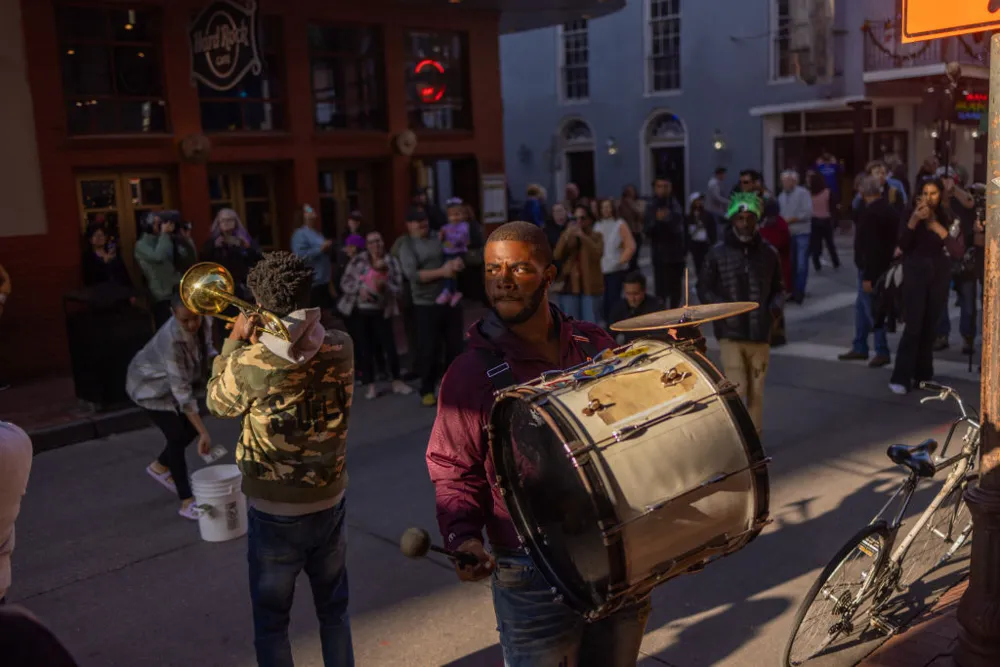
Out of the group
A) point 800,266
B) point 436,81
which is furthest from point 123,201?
point 800,266

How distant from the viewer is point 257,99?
13102 mm

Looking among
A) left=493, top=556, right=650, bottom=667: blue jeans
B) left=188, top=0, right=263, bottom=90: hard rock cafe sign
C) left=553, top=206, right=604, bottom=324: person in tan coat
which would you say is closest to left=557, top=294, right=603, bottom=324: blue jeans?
left=553, top=206, right=604, bottom=324: person in tan coat

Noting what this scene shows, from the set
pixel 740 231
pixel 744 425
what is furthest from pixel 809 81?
pixel 744 425

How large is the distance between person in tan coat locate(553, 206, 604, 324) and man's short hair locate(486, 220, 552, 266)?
757 cm

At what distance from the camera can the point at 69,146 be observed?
11.0 meters

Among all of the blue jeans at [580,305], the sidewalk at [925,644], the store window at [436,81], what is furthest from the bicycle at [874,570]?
the store window at [436,81]

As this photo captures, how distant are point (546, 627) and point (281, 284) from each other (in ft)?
5.73

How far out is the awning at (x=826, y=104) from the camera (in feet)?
77.9

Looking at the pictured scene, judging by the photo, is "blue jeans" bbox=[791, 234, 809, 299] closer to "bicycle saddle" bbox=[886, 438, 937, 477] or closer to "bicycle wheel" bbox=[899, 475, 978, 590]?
"bicycle wheel" bbox=[899, 475, 978, 590]

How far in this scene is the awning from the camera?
77.9 ft

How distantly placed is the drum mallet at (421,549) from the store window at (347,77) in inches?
477

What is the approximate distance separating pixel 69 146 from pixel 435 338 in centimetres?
512

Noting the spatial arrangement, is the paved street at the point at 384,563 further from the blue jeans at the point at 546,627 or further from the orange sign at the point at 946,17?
the orange sign at the point at 946,17

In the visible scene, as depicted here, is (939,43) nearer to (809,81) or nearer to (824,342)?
(809,81)
